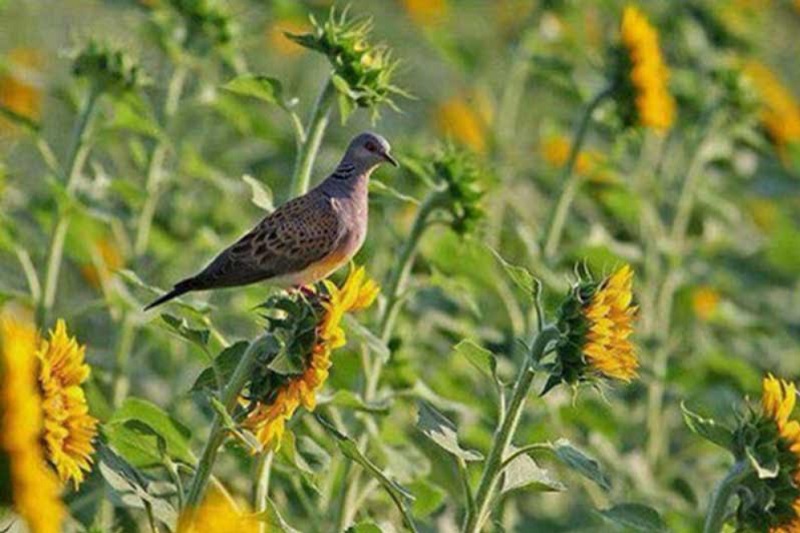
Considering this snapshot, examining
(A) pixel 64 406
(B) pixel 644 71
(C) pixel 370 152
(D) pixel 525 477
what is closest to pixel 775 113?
(B) pixel 644 71

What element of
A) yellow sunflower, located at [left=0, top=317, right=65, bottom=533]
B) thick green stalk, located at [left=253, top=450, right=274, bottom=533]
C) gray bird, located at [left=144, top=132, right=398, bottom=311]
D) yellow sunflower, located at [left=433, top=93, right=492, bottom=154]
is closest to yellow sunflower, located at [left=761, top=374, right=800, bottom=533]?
gray bird, located at [left=144, top=132, right=398, bottom=311]

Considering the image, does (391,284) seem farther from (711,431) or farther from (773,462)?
(773,462)

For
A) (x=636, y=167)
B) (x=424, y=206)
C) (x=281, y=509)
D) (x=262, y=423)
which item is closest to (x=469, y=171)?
(x=424, y=206)

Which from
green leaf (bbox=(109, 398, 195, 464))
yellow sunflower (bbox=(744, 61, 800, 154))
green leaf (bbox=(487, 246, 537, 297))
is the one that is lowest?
green leaf (bbox=(109, 398, 195, 464))

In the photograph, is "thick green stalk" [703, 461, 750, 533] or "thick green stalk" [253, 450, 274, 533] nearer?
"thick green stalk" [703, 461, 750, 533]

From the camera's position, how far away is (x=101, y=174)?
155 inches

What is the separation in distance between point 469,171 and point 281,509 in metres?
0.69

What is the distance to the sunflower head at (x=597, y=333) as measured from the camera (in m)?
2.59

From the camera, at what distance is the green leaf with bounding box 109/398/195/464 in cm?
301

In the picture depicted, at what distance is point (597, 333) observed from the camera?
259cm

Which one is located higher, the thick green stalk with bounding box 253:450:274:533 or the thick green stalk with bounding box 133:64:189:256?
the thick green stalk with bounding box 133:64:189:256

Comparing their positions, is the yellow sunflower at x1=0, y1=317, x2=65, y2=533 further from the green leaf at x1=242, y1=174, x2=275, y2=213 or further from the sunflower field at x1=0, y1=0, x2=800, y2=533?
the green leaf at x1=242, y1=174, x2=275, y2=213

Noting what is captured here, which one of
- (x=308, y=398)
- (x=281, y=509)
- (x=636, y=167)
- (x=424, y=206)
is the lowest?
(x=281, y=509)

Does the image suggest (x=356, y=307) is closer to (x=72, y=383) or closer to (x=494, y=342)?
(x=72, y=383)
